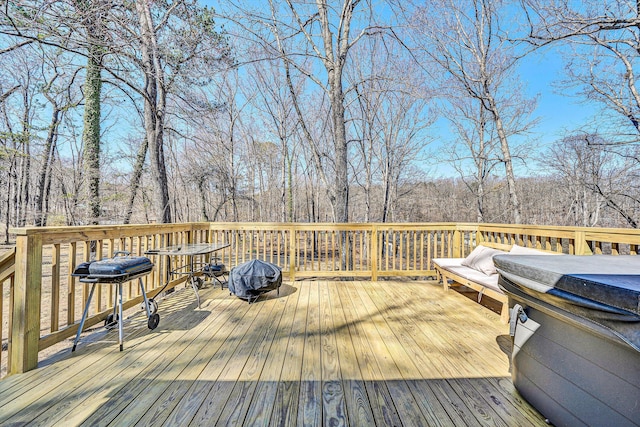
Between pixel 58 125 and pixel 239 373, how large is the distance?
1150 centimetres

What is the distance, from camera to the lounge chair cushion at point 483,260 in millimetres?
3095

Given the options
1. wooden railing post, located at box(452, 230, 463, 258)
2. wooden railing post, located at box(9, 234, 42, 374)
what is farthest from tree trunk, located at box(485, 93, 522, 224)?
wooden railing post, located at box(9, 234, 42, 374)

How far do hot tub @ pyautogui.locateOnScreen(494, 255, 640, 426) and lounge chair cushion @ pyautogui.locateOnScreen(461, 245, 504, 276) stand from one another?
1556 millimetres

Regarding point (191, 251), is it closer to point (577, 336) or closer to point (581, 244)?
point (577, 336)

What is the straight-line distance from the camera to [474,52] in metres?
7.10

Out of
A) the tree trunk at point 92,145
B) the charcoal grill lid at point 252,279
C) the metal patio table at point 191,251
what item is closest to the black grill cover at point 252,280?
the charcoal grill lid at point 252,279

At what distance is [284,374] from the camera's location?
1754 mm

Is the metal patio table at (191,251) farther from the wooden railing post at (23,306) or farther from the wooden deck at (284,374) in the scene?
the wooden railing post at (23,306)

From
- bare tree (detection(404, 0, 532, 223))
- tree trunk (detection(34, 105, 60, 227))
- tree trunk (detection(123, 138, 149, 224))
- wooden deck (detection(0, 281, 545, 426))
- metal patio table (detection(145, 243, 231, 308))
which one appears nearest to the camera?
wooden deck (detection(0, 281, 545, 426))

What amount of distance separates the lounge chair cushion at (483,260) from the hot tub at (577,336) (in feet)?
5.11

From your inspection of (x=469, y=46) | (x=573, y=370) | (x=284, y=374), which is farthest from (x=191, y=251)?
(x=469, y=46)

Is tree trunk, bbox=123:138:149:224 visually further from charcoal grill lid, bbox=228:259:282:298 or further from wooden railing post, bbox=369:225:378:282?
wooden railing post, bbox=369:225:378:282

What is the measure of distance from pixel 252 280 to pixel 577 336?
287 centimetres

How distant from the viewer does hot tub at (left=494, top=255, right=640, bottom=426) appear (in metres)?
0.96
